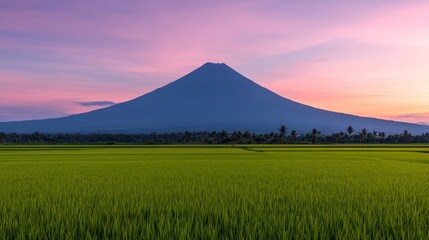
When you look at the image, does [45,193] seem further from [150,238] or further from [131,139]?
[131,139]

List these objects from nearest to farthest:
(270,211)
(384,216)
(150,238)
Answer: (150,238) → (384,216) → (270,211)

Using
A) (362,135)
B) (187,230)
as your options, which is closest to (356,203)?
(187,230)

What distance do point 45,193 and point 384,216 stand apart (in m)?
6.62

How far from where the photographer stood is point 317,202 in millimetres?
7504

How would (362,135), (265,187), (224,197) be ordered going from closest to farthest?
(224,197) → (265,187) → (362,135)

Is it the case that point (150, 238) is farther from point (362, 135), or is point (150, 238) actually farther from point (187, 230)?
point (362, 135)

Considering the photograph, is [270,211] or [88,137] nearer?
[270,211]

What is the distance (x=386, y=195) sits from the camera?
8.67m

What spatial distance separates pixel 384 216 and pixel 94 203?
4.64 metres

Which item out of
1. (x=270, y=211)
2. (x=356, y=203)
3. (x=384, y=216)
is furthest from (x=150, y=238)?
(x=356, y=203)

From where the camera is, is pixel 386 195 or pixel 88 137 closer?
pixel 386 195

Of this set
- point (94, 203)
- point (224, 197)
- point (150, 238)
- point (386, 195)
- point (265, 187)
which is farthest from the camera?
point (265, 187)

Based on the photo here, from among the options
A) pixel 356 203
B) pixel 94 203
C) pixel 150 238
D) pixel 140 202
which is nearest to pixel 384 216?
pixel 356 203

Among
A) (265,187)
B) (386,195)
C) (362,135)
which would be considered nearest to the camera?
(386,195)
